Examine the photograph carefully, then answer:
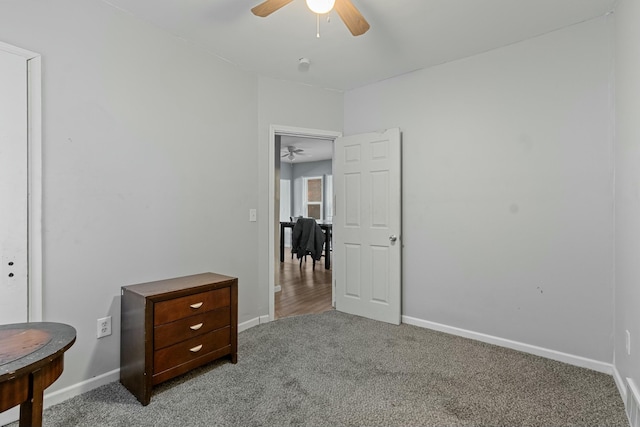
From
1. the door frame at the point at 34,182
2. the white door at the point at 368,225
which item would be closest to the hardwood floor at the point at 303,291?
the white door at the point at 368,225

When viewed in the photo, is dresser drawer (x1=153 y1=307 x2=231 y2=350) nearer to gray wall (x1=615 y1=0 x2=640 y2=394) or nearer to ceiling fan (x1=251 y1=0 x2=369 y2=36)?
ceiling fan (x1=251 y1=0 x2=369 y2=36)

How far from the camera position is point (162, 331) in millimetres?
2012

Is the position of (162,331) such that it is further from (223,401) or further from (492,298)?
(492,298)

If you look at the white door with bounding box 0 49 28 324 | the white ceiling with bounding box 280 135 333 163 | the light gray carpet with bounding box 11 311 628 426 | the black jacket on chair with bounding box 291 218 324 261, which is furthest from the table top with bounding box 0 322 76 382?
the black jacket on chair with bounding box 291 218 324 261

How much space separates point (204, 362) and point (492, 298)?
7.56ft

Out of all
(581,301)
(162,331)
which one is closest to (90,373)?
(162,331)

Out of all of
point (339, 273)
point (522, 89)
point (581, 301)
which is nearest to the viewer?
point (581, 301)

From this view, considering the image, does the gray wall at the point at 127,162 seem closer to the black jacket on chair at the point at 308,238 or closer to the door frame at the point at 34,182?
the door frame at the point at 34,182

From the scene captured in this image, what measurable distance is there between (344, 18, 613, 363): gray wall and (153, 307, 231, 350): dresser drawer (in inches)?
71.7

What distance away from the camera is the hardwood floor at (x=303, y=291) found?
3.76 meters

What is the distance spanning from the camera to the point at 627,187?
1918 mm

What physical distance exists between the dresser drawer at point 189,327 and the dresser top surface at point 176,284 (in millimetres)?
192

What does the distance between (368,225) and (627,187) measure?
2.02 meters

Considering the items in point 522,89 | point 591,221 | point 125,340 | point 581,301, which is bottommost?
point 125,340
